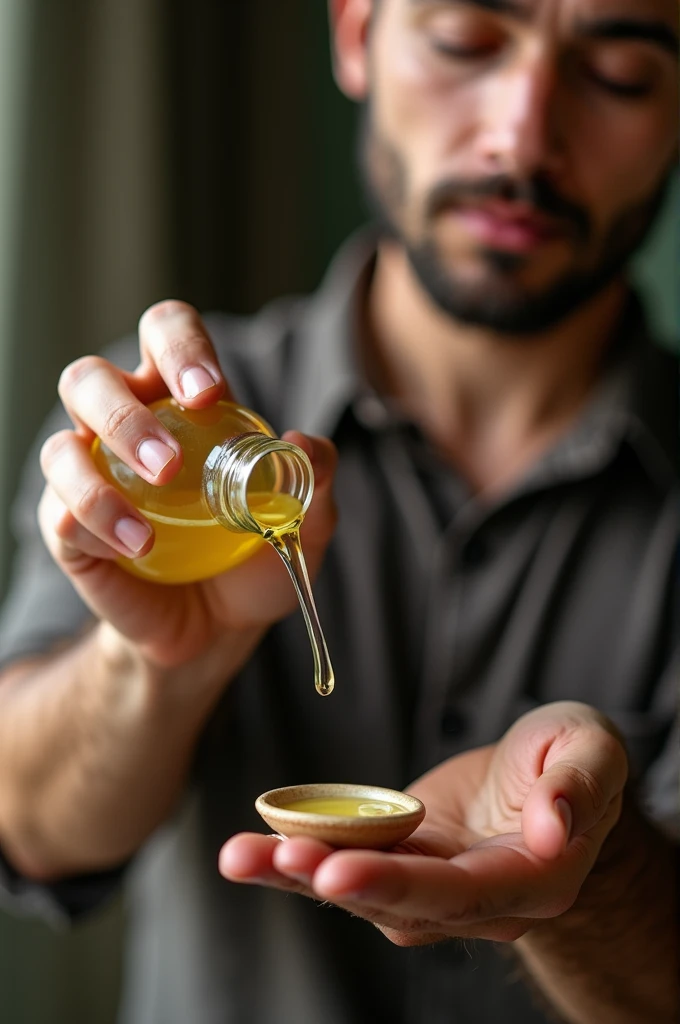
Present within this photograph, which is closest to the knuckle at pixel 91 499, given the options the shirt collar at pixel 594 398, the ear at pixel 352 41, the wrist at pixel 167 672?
the wrist at pixel 167 672

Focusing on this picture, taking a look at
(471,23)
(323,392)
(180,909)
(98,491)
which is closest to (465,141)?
(471,23)

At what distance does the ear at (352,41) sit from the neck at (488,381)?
23 centimetres

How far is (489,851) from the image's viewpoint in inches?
24.8

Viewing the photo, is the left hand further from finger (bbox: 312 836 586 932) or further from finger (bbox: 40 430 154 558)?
finger (bbox: 40 430 154 558)

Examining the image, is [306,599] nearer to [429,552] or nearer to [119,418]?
[119,418]

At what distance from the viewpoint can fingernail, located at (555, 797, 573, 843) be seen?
24.9 inches

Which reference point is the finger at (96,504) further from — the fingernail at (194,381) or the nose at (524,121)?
the nose at (524,121)

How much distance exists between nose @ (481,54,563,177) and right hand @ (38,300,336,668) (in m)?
0.51

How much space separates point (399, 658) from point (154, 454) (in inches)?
24.8

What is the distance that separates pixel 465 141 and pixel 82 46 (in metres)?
0.83

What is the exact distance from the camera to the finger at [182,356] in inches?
31.5

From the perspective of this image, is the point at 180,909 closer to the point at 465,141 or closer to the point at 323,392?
the point at 323,392

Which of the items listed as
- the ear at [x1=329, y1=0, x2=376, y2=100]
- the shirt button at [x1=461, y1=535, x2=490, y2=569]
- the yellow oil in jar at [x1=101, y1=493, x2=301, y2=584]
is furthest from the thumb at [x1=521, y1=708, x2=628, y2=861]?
the ear at [x1=329, y1=0, x2=376, y2=100]

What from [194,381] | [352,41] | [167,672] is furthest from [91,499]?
[352,41]
